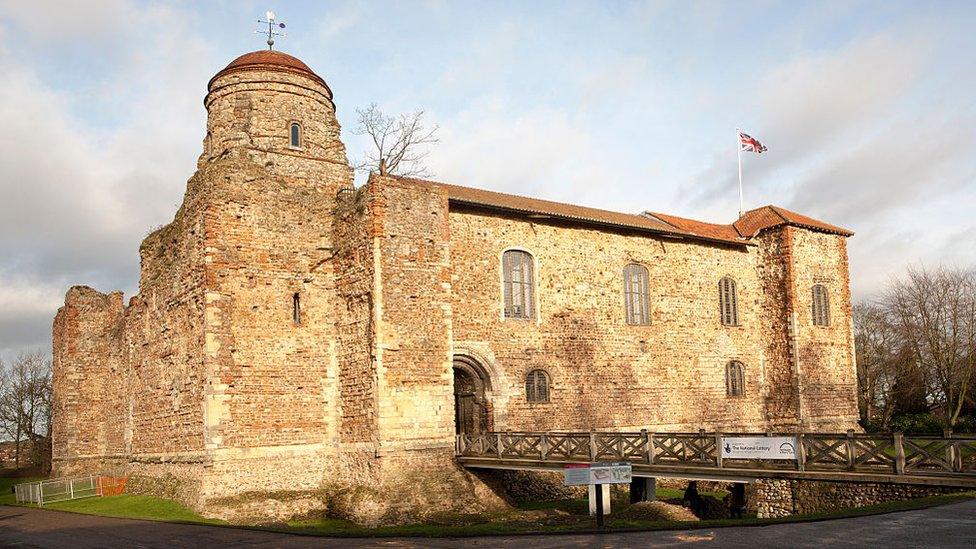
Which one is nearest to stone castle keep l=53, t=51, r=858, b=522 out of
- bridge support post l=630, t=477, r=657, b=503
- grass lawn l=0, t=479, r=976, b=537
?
grass lawn l=0, t=479, r=976, b=537

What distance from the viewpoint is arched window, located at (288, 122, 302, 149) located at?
2296cm

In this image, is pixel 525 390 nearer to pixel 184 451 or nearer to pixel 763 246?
pixel 184 451

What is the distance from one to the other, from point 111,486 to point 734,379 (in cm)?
2013

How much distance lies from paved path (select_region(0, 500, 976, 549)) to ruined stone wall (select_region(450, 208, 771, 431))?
9386 mm

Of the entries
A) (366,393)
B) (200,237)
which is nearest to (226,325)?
(200,237)

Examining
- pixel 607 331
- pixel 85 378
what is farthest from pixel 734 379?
pixel 85 378

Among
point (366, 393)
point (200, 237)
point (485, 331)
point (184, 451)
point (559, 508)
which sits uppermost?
point (200, 237)

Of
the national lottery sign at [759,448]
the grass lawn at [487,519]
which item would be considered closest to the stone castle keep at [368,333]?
the grass lawn at [487,519]

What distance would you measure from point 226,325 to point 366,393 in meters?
3.76

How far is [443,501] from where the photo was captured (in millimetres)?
19609

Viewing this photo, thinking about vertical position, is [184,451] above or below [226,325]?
below

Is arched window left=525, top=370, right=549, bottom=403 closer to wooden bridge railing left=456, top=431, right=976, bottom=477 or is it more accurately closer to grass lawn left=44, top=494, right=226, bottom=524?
wooden bridge railing left=456, top=431, right=976, bottom=477

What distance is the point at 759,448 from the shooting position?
16219 mm

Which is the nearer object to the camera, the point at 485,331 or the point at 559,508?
the point at 559,508
